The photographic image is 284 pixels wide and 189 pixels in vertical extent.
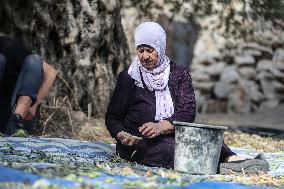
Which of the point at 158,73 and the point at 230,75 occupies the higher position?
the point at 230,75

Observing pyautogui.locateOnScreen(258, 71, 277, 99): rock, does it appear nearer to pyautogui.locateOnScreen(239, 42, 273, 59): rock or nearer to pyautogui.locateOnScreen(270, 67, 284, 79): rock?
pyautogui.locateOnScreen(270, 67, 284, 79): rock

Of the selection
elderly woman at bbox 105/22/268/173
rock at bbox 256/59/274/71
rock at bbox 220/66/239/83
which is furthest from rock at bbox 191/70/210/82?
elderly woman at bbox 105/22/268/173

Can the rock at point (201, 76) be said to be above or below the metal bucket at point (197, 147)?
above

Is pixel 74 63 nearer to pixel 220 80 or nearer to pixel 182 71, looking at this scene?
pixel 182 71

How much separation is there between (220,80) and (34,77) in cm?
991

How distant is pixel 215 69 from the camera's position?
15078 mm

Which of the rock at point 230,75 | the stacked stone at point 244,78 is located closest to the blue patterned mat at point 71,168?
the stacked stone at point 244,78

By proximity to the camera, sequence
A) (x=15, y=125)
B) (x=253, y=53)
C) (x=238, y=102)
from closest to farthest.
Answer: (x=15, y=125), (x=238, y=102), (x=253, y=53)

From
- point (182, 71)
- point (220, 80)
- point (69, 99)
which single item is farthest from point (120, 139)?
point (220, 80)

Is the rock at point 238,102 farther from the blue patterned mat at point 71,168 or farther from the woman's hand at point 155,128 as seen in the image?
the woman's hand at point 155,128

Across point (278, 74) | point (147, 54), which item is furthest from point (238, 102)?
point (147, 54)

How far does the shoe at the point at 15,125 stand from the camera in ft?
16.7

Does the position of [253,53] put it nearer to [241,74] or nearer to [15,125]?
[241,74]

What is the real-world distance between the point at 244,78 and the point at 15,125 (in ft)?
32.9
